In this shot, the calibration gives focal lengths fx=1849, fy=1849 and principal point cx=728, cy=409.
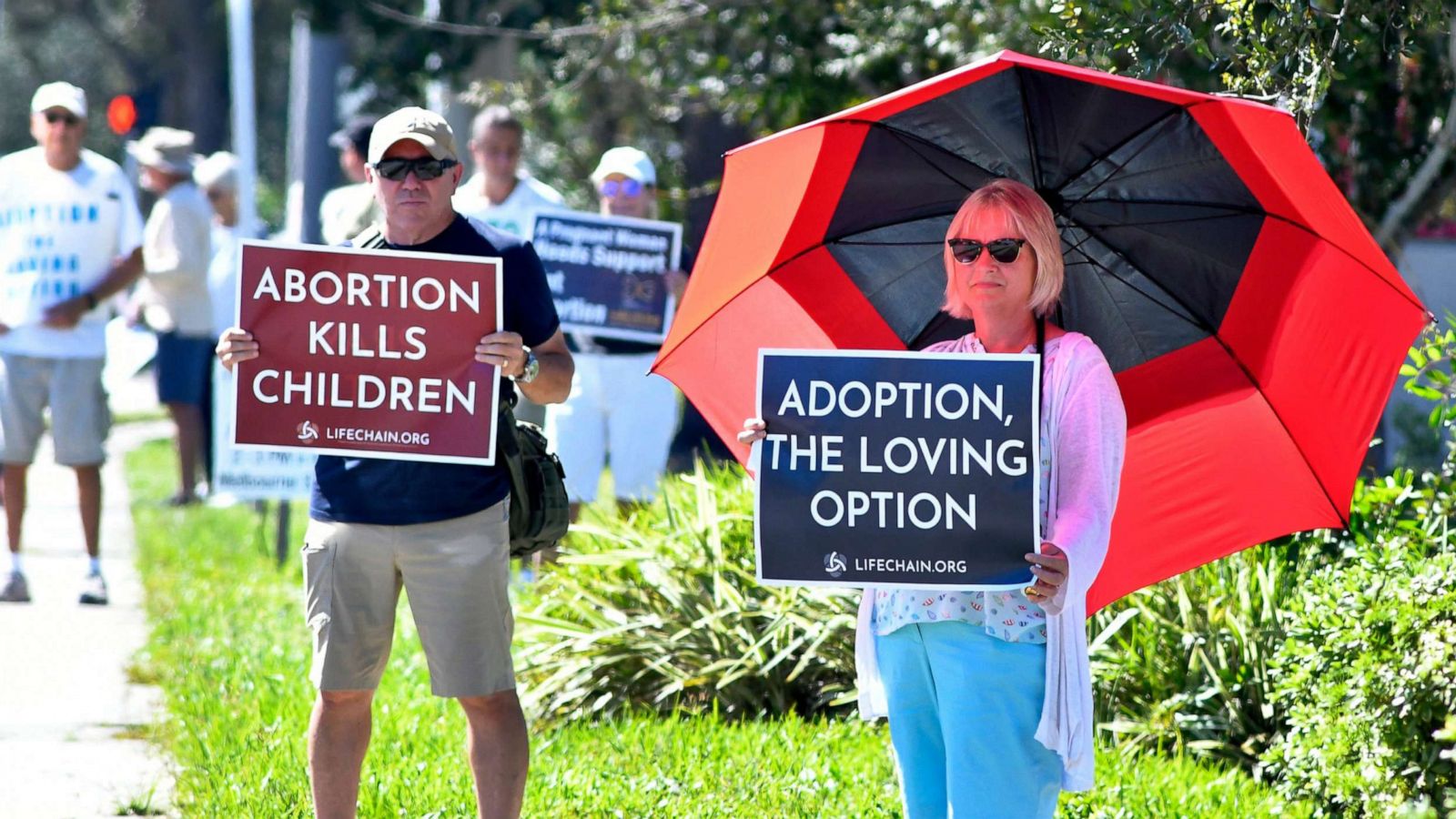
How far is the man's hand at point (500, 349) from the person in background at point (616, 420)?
3537 millimetres

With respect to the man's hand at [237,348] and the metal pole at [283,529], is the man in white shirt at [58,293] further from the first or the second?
the man's hand at [237,348]

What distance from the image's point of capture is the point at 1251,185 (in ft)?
12.5

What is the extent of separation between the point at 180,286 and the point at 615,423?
5292 mm

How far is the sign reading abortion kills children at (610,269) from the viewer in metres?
8.00

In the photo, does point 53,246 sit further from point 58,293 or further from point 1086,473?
point 1086,473

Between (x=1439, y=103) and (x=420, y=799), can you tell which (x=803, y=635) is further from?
(x=1439, y=103)

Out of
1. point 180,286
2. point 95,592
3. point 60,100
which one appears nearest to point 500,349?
point 60,100

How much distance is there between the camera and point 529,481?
463 cm

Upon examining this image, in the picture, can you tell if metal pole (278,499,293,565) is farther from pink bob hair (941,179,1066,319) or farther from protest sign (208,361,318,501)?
pink bob hair (941,179,1066,319)

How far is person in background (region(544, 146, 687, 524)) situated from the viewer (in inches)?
312

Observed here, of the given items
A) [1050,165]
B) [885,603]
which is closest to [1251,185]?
[1050,165]

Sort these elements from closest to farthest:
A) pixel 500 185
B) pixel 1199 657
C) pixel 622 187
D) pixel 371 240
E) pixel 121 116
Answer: pixel 371 240
pixel 1199 657
pixel 500 185
pixel 622 187
pixel 121 116

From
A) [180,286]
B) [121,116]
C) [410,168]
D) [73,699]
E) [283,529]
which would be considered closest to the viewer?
[410,168]

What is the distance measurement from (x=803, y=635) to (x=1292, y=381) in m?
2.49
